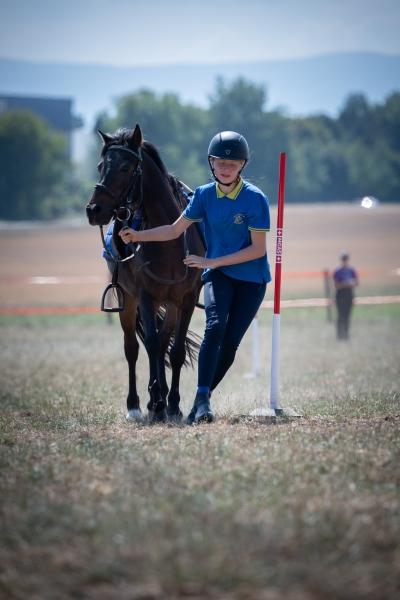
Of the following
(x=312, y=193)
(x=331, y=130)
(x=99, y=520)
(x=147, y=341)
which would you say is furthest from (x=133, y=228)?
(x=331, y=130)

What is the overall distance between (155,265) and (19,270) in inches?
1648

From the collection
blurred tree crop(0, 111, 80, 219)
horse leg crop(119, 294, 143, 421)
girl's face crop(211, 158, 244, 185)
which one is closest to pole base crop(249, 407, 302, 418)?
horse leg crop(119, 294, 143, 421)

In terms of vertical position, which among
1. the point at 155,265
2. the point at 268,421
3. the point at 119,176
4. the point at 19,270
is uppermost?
the point at 119,176

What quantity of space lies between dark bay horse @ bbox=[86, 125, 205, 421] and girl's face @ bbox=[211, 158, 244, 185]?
1.04m

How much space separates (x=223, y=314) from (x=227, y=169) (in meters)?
1.12

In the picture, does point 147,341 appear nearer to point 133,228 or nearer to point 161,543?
point 133,228

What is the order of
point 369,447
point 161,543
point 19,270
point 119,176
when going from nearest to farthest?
1. point 161,543
2. point 369,447
3. point 119,176
4. point 19,270

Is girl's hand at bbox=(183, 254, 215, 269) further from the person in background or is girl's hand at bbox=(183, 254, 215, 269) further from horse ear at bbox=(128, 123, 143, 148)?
the person in background

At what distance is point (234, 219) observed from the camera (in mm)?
8023

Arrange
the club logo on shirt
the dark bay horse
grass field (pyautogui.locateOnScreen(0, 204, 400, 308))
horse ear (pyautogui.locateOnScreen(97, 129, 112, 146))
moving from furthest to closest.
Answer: grass field (pyautogui.locateOnScreen(0, 204, 400, 308)) → horse ear (pyautogui.locateOnScreen(97, 129, 112, 146)) → the dark bay horse → the club logo on shirt

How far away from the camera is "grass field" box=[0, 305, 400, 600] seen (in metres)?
4.30

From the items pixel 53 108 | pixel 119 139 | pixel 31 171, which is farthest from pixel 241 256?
pixel 53 108

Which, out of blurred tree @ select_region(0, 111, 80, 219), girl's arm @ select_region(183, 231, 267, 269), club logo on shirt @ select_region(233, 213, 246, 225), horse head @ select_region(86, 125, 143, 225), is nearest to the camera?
girl's arm @ select_region(183, 231, 267, 269)

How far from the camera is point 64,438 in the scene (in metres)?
7.31
